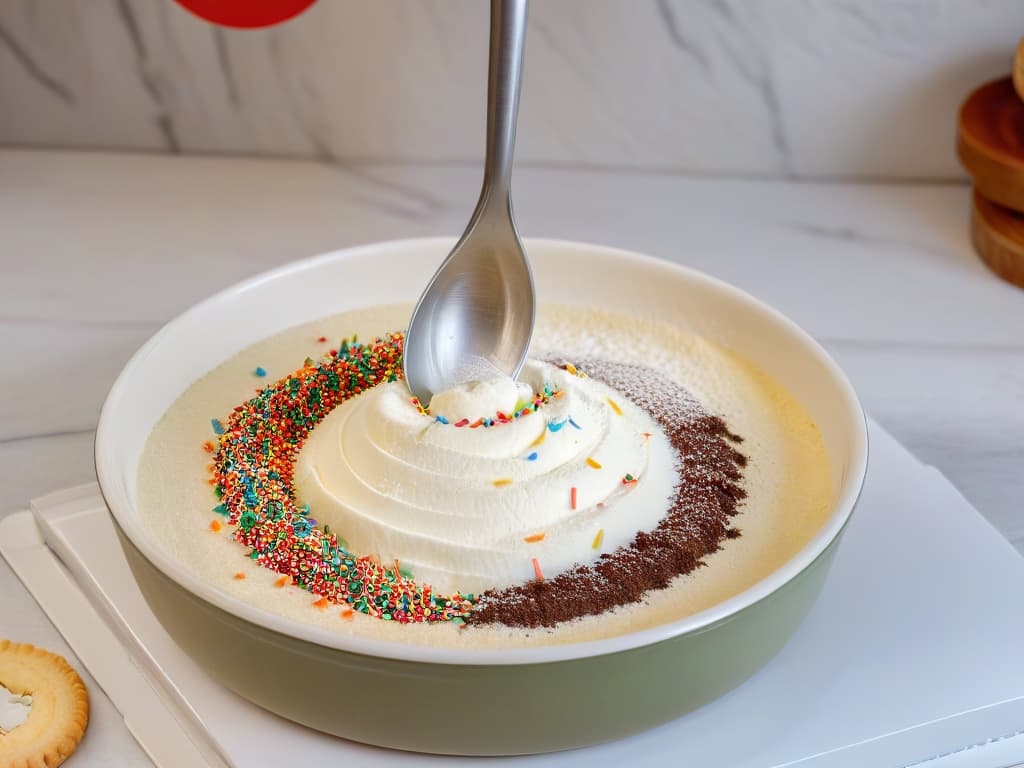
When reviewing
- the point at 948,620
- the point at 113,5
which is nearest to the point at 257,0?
the point at 113,5

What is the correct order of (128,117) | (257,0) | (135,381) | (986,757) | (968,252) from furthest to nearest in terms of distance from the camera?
(128,117) → (968,252) → (257,0) → (135,381) → (986,757)

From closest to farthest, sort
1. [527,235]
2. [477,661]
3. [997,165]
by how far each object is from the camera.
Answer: [477,661]
[997,165]
[527,235]

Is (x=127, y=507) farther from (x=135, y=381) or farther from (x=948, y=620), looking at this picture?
(x=948, y=620)

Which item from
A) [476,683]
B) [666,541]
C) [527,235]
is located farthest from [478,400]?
[527,235]

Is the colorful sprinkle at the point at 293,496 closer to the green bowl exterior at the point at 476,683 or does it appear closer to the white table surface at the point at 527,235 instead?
the green bowl exterior at the point at 476,683

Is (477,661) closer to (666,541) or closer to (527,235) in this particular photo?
(666,541)

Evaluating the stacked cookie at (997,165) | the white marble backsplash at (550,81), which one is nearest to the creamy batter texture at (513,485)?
the stacked cookie at (997,165)

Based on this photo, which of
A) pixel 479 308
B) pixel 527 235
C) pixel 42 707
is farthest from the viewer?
pixel 527 235
